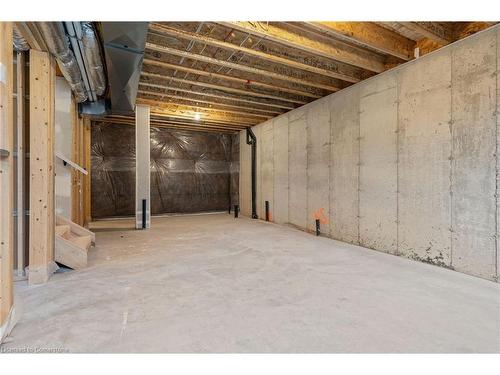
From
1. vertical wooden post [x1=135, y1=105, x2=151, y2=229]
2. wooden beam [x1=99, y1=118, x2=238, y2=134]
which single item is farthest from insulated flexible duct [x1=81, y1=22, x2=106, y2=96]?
wooden beam [x1=99, y1=118, x2=238, y2=134]

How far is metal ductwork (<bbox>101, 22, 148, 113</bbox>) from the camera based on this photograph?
2.24m

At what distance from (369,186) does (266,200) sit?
3060mm

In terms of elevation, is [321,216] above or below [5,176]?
below

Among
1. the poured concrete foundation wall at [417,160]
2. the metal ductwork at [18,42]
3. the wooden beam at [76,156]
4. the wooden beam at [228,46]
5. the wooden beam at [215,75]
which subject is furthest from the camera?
the wooden beam at [76,156]

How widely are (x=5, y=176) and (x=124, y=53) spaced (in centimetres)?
162

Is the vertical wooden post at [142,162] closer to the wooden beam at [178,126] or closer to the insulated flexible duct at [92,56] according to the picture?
the wooden beam at [178,126]

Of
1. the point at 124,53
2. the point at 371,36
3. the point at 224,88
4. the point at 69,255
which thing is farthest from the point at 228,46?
the point at 69,255

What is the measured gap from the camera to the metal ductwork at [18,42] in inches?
92.9

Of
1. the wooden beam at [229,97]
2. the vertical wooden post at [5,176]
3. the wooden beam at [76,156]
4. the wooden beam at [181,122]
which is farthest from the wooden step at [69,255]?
the wooden beam at [181,122]

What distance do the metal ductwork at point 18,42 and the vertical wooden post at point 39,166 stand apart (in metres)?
0.07

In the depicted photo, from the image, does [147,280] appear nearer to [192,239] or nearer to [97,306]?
[97,306]

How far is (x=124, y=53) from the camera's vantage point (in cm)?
269

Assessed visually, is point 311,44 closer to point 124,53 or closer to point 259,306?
point 124,53

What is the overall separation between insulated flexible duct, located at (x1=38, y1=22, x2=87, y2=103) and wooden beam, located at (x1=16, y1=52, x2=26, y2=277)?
35cm
